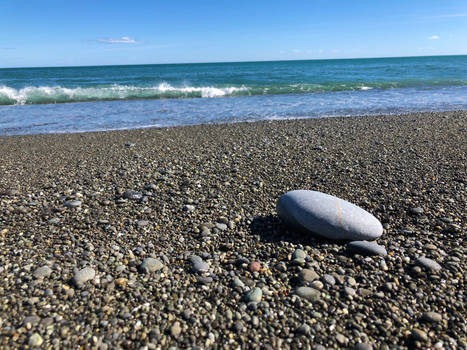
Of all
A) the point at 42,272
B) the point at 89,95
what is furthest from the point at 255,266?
the point at 89,95

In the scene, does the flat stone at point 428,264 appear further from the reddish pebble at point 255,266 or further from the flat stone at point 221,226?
the flat stone at point 221,226

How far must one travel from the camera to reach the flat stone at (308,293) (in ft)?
9.22

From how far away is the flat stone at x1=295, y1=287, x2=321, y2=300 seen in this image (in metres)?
2.81

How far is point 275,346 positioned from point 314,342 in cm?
28

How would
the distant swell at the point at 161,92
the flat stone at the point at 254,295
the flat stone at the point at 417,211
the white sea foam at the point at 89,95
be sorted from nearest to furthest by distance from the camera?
1. the flat stone at the point at 254,295
2. the flat stone at the point at 417,211
3. the white sea foam at the point at 89,95
4. the distant swell at the point at 161,92

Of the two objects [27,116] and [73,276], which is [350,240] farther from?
[27,116]

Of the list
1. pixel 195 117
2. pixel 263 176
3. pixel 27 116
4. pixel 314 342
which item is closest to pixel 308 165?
pixel 263 176

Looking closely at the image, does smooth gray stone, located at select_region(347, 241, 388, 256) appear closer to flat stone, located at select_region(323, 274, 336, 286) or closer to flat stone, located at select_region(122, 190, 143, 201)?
flat stone, located at select_region(323, 274, 336, 286)

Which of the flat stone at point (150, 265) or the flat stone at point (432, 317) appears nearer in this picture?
the flat stone at point (432, 317)

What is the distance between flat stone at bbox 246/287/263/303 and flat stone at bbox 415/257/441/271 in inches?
60.8

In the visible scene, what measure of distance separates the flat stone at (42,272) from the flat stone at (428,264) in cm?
340

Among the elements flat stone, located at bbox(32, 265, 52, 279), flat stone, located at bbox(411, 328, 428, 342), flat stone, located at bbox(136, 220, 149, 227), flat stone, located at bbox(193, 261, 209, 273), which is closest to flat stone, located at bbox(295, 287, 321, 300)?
flat stone, located at bbox(411, 328, 428, 342)

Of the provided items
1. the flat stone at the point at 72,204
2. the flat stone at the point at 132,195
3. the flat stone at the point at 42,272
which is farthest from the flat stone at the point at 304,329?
the flat stone at the point at 72,204

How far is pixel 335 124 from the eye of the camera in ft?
32.9
